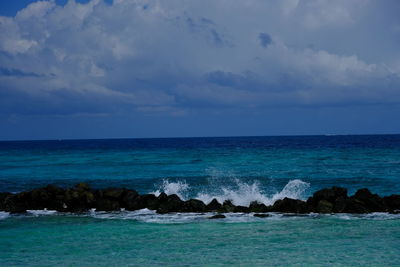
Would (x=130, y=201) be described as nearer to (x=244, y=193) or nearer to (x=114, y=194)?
(x=114, y=194)

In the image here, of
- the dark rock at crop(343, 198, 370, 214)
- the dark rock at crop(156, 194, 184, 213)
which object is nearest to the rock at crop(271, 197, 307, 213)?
the dark rock at crop(343, 198, 370, 214)

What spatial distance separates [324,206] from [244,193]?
6399mm

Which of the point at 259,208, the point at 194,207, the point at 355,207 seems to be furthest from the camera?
the point at 194,207

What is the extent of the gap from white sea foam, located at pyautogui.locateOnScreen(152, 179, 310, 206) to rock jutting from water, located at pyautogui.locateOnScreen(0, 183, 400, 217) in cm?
267

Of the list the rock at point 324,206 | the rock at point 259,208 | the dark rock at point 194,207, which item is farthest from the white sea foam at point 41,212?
the rock at point 324,206

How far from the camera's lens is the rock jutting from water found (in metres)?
17.8

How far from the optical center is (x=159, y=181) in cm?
3128

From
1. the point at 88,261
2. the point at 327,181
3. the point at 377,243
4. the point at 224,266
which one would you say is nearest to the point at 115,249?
the point at 88,261

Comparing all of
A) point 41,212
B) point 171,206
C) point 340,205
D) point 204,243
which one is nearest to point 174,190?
point 171,206

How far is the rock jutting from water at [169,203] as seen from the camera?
58.3ft

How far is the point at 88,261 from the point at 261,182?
62.1ft

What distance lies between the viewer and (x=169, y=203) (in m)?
19.0

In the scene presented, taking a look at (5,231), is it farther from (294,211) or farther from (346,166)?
(346,166)

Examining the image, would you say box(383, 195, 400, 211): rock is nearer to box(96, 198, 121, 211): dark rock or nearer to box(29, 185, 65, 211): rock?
box(96, 198, 121, 211): dark rock
